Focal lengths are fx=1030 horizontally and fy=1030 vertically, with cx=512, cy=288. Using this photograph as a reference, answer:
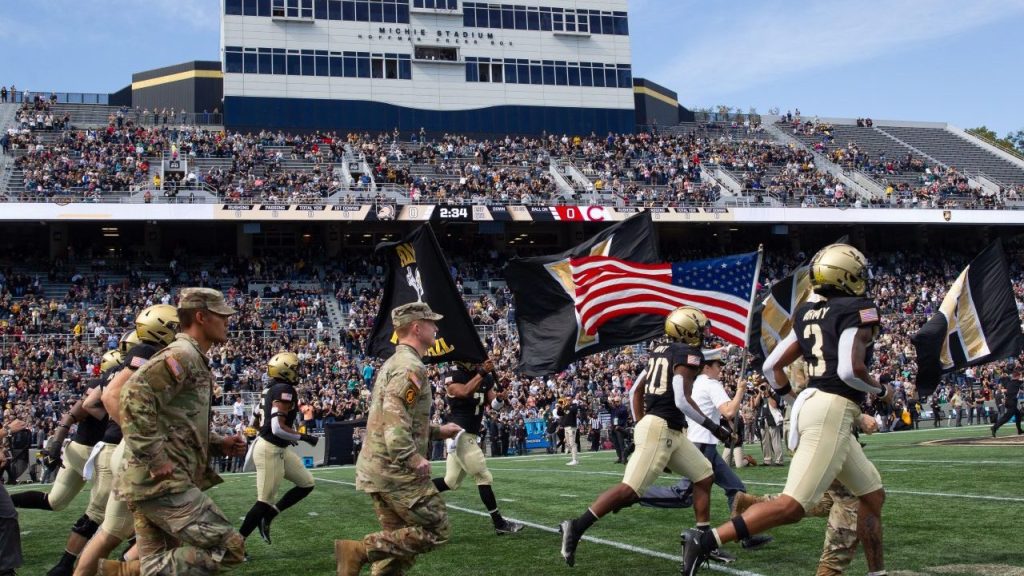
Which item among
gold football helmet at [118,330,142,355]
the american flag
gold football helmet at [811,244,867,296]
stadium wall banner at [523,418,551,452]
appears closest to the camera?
gold football helmet at [811,244,867,296]

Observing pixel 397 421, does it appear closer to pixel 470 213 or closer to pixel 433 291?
pixel 433 291

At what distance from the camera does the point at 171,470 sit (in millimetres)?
5379

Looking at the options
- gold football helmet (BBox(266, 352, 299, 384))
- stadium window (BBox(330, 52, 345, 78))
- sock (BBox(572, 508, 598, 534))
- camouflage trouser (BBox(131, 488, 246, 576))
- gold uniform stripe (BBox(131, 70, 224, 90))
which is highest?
gold uniform stripe (BBox(131, 70, 224, 90))

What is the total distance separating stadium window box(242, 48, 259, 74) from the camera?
48.4 meters

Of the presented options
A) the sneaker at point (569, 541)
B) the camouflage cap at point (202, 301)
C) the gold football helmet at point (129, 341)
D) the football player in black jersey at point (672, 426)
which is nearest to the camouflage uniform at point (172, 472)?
the camouflage cap at point (202, 301)

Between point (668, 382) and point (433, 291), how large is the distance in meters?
3.79

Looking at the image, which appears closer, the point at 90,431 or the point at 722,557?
the point at 722,557

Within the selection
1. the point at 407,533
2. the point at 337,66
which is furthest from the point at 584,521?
the point at 337,66

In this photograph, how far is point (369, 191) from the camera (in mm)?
42219

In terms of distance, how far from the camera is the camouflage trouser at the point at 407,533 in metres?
6.02

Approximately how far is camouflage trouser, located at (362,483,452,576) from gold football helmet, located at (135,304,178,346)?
211 centimetres

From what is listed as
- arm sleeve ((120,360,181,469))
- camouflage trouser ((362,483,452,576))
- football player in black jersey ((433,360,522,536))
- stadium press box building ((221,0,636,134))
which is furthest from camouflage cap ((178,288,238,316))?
stadium press box building ((221,0,636,134))

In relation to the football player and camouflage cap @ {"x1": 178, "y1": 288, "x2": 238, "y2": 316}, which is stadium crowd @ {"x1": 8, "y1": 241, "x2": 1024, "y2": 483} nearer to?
the football player

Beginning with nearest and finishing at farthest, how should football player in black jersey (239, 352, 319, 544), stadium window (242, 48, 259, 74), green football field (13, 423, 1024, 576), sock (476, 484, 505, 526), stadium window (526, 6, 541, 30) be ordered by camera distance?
green football field (13, 423, 1024, 576) < football player in black jersey (239, 352, 319, 544) < sock (476, 484, 505, 526) < stadium window (242, 48, 259, 74) < stadium window (526, 6, 541, 30)
